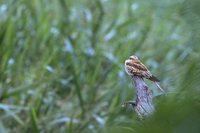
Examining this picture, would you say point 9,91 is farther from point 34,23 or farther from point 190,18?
point 190,18

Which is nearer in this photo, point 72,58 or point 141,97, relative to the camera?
point 141,97

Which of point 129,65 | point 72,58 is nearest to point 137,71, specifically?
→ point 129,65

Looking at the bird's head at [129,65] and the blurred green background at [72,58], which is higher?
the blurred green background at [72,58]

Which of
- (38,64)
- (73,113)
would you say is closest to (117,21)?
(38,64)

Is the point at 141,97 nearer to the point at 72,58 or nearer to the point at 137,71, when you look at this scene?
the point at 137,71

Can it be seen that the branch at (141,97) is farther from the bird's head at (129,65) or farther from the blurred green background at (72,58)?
the blurred green background at (72,58)

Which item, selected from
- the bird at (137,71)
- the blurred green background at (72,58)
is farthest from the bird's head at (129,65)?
the blurred green background at (72,58)

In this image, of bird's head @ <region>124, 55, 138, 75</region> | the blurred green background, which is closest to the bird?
bird's head @ <region>124, 55, 138, 75</region>

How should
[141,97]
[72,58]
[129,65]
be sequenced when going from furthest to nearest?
[72,58]
[129,65]
[141,97]
